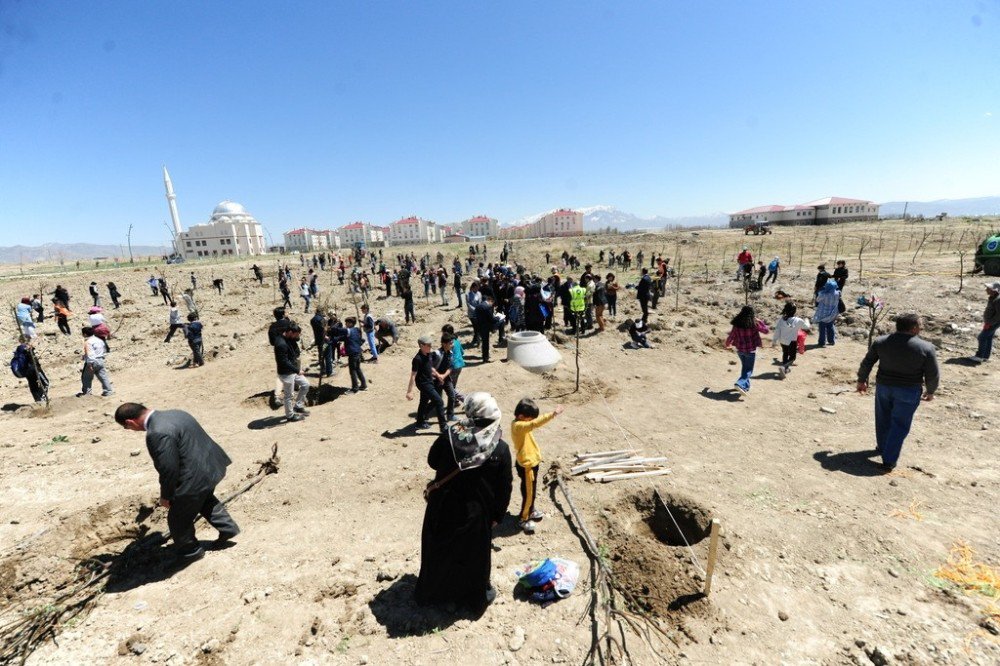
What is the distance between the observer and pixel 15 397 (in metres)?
9.64

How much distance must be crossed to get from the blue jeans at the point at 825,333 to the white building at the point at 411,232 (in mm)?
111066

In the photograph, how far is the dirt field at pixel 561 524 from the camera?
3232 mm

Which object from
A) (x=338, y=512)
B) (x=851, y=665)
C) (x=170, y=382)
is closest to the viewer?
(x=851, y=665)

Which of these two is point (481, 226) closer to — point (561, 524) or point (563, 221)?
point (563, 221)

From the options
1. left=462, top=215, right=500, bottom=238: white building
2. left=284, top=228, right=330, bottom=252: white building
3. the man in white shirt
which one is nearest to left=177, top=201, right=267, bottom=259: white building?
left=284, top=228, right=330, bottom=252: white building

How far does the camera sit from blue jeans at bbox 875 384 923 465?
5152mm

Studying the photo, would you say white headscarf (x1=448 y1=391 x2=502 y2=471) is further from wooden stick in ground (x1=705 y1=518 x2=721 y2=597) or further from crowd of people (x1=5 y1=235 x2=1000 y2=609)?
wooden stick in ground (x1=705 y1=518 x2=721 y2=597)

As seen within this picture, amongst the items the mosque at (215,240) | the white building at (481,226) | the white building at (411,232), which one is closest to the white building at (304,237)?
the white building at (411,232)

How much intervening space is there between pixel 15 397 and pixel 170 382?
3.06m

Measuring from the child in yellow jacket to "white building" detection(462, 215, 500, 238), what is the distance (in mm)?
128680

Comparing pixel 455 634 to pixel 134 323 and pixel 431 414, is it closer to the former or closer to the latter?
pixel 431 414

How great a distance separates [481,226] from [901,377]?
435ft

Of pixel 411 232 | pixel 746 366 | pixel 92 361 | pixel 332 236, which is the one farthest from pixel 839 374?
pixel 332 236

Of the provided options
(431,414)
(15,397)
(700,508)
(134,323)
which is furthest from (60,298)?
(700,508)
